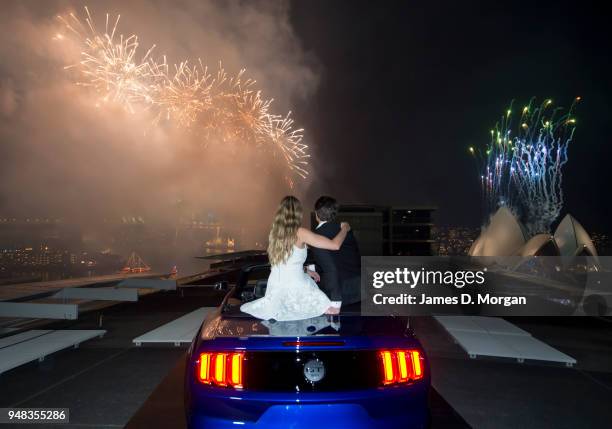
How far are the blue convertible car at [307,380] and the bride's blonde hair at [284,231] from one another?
92 centimetres

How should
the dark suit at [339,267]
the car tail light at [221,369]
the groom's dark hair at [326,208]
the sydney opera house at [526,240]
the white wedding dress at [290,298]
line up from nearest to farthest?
the car tail light at [221,369]
the white wedding dress at [290,298]
the dark suit at [339,267]
the groom's dark hair at [326,208]
the sydney opera house at [526,240]

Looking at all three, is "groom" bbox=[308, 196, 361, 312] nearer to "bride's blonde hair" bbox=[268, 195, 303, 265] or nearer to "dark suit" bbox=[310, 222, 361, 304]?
"dark suit" bbox=[310, 222, 361, 304]

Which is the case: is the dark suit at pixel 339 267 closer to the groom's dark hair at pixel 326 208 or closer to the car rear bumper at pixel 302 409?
the groom's dark hair at pixel 326 208

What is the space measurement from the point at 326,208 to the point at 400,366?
1890 mm

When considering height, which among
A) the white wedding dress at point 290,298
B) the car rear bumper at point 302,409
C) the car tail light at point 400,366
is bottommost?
the car rear bumper at point 302,409

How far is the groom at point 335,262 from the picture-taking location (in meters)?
4.03

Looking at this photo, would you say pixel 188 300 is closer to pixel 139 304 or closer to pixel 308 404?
pixel 139 304

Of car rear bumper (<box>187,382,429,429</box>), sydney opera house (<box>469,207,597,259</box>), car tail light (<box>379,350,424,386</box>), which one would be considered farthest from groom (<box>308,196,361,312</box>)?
sydney opera house (<box>469,207,597,259</box>)

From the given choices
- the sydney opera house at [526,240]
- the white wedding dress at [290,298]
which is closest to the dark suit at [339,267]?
the white wedding dress at [290,298]

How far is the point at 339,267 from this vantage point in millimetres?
4215

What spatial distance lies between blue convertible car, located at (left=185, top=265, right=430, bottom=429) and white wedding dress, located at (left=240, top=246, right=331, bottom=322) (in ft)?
1.54

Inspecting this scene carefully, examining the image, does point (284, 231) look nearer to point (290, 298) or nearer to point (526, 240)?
point (290, 298)

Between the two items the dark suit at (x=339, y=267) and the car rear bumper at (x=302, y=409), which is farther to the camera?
the dark suit at (x=339, y=267)

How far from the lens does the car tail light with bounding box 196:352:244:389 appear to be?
8.96 feet
